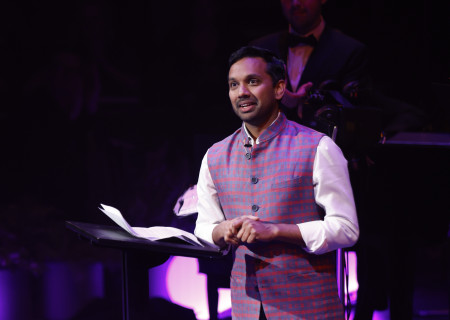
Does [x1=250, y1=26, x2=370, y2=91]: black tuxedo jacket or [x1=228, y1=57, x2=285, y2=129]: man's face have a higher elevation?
[x1=250, y1=26, x2=370, y2=91]: black tuxedo jacket

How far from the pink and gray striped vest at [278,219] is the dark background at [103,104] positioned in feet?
7.29

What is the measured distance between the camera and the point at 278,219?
64.6 inches

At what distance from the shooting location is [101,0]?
4148mm

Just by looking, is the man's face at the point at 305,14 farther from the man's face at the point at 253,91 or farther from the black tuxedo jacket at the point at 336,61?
the man's face at the point at 253,91

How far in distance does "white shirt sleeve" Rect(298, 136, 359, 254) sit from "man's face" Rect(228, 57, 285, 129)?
23 cm

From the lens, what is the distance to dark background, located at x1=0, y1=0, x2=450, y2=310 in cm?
404

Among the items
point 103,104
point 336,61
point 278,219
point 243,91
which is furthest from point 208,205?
point 103,104

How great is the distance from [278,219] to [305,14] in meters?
2.19

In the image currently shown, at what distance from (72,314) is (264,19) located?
2572 mm

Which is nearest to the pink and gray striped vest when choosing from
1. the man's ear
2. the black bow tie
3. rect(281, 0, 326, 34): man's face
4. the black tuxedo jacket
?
the man's ear

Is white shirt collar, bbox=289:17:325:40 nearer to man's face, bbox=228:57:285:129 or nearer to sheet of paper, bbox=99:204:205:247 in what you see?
man's face, bbox=228:57:285:129

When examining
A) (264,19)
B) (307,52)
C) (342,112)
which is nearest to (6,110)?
(264,19)

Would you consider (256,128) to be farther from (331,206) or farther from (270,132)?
(331,206)

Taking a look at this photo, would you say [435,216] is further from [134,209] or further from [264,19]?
[134,209]
